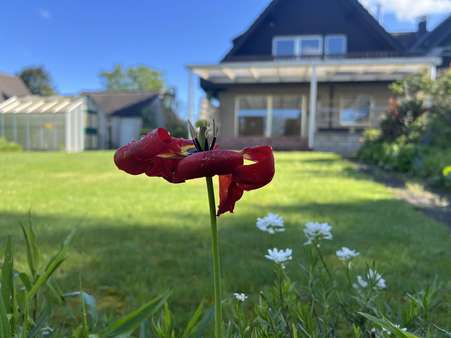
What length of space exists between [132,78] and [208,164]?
50674 millimetres

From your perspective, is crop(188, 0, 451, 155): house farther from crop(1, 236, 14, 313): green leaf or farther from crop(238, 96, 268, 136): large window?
crop(1, 236, 14, 313): green leaf

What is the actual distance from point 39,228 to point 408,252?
2676 mm

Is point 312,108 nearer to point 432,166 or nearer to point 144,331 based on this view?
point 432,166

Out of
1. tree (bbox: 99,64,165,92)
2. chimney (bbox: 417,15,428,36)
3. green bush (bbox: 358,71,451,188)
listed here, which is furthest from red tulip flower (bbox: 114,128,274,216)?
tree (bbox: 99,64,165,92)

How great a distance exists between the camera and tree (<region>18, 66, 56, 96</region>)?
3478cm

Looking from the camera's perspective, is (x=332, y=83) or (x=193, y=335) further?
(x=332, y=83)

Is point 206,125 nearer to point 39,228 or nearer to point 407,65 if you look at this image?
point 39,228

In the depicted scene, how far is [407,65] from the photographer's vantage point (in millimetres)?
12734

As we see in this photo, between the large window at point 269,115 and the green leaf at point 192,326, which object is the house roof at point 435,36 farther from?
the green leaf at point 192,326

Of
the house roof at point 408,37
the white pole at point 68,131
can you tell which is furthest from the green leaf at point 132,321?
the house roof at point 408,37

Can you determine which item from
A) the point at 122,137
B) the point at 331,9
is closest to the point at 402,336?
the point at 331,9

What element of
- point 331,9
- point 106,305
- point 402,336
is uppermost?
point 331,9

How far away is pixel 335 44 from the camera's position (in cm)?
1650

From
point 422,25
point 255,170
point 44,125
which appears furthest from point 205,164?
point 422,25
